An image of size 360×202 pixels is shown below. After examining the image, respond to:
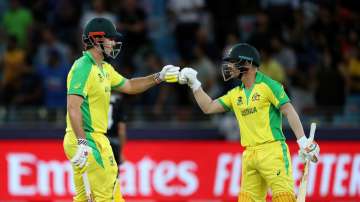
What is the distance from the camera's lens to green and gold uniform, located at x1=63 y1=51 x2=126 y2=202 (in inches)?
346

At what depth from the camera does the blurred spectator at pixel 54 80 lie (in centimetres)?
1555

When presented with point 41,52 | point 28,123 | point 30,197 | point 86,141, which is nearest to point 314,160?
point 86,141

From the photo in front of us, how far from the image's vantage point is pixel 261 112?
956 cm

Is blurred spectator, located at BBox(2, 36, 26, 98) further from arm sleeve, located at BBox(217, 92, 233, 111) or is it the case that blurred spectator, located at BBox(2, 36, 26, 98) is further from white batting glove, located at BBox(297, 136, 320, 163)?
white batting glove, located at BBox(297, 136, 320, 163)

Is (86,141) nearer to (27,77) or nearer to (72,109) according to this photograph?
(72,109)

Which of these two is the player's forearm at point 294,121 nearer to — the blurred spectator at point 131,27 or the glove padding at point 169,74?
the glove padding at point 169,74

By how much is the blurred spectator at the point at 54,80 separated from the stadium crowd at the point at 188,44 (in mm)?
Answer: 16

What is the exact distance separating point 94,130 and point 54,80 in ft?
22.1

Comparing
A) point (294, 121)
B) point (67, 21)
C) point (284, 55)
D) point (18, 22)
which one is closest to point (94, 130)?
point (294, 121)

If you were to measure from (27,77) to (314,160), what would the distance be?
7.33 m

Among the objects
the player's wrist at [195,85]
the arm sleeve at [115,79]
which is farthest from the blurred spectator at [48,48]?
the arm sleeve at [115,79]

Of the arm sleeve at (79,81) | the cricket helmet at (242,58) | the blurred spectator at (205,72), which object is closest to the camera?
the arm sleeve at (79,81)

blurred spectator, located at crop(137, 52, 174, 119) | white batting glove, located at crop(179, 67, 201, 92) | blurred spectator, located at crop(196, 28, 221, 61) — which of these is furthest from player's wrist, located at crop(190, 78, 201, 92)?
blurred spectator, located at crop(196, 28, 221, 61)

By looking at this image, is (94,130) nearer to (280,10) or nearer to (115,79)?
(115,79)
